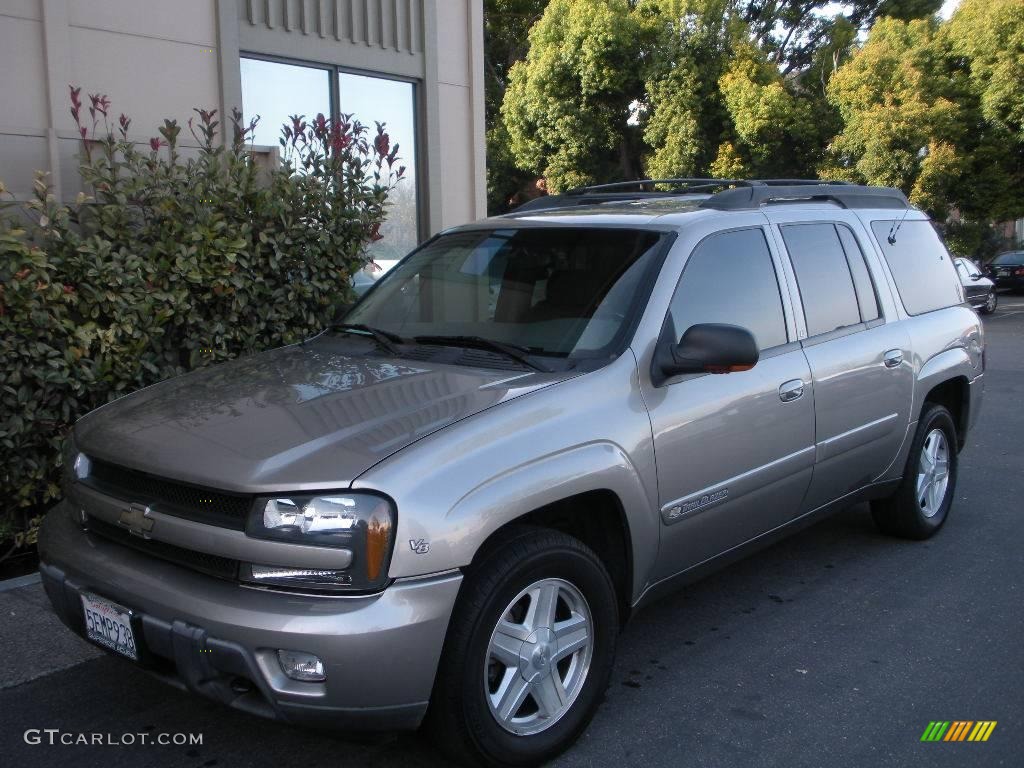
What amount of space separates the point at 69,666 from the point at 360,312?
199cm

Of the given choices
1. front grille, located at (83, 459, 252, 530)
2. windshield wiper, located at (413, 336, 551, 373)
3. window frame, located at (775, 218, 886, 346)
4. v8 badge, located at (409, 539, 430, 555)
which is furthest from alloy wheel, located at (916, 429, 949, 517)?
front grille, located at (83, 459, 252, 530)

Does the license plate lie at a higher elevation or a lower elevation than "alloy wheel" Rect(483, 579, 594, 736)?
higher

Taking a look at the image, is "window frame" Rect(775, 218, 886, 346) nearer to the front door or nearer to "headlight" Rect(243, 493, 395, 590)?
the front door

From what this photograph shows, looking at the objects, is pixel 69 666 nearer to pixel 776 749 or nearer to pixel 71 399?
pixel 71 399

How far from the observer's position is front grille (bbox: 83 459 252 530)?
299 cm

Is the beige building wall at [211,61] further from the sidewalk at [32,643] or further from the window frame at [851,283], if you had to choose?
the window frame at [851,283]

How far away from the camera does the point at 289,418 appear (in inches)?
130

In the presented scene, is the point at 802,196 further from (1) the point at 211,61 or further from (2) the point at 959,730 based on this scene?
(1) the point at 211,61

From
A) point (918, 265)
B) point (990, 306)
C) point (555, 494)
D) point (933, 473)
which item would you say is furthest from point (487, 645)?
point (990, 306)

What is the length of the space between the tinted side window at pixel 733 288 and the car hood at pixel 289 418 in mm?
845

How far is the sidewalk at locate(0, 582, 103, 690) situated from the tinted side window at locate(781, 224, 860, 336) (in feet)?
11.5

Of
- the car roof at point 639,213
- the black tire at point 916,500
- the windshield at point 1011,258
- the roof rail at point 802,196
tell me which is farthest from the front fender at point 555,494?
the windshield at point 1011,258

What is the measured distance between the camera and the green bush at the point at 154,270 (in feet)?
17.0

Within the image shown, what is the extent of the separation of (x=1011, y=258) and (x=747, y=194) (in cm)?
2872
